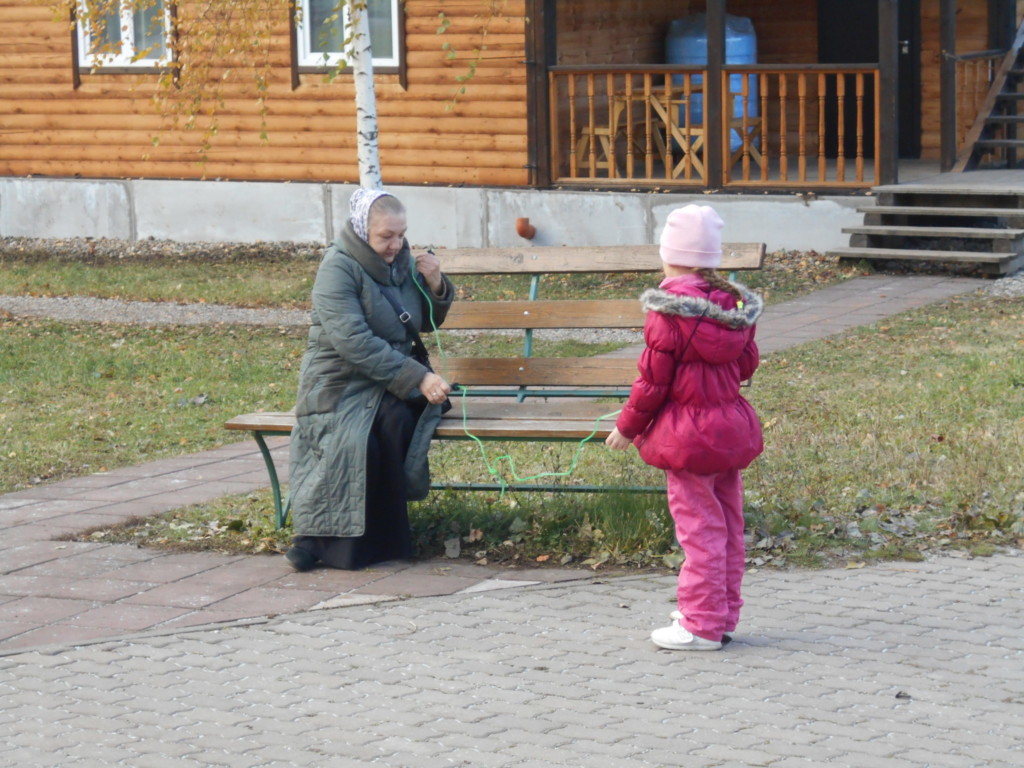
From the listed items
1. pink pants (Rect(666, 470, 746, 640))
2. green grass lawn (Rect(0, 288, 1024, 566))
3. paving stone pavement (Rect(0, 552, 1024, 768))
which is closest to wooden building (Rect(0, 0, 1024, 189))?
green grass lawn (Rect(0, 288, 1024, 566))

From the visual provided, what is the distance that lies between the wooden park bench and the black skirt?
0.16 meters

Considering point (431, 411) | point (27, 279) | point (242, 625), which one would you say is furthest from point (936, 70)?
point (242, 625)

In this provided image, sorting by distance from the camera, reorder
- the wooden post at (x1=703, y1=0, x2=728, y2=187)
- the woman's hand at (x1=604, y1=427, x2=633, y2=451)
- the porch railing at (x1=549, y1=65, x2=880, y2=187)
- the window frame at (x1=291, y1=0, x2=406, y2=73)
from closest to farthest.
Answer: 1. the woman's hand at (x1=604, y1=427, x2=633, y2=451)
2. the porch railing at (x1=549, y1=65, x2=880, y2=187)
3. the wooden post at (x1=703, y1=0, x2=728, y2=187)
4. the window frame at (x1=291, y1=0, x2=406, y2=73)

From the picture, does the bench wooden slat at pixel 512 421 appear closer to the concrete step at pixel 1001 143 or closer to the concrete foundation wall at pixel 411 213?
the concrete foundation wall at pixel 411 213

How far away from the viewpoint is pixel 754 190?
46.6ft

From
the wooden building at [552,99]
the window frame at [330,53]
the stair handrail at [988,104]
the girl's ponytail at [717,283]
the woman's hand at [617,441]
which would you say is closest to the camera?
the girl's ponytail at [717,283]

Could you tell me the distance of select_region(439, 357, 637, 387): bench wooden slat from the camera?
6.11m

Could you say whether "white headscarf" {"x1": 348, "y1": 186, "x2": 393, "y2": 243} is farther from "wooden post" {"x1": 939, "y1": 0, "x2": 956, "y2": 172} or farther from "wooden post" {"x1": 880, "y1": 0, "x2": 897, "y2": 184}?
"wooden post" {"x1": 939, "y1": 0, "x2": 956, "y2": 172}

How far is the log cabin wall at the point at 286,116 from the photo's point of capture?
50.3 feet

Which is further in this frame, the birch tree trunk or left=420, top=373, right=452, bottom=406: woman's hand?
the birch tree trunk

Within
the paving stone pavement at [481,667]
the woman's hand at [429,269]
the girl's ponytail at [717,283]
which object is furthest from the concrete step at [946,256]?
the girl's ponytail at [717,283]

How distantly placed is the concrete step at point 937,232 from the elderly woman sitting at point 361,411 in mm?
8035

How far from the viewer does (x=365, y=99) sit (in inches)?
494

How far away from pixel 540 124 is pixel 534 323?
29.7 ft
